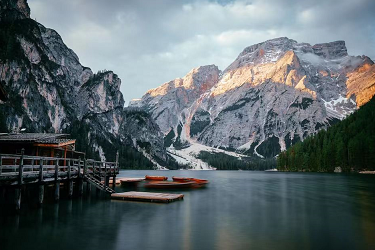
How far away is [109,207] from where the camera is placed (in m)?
31.9

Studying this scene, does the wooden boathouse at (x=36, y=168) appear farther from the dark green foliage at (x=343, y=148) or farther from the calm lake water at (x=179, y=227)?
the dark green foliage at (x=343, y=148)

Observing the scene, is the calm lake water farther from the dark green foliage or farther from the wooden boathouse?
the dark green foliage

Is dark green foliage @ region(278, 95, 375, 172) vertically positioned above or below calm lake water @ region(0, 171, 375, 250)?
above

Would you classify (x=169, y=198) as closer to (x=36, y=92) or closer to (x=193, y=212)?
(x=193, y=212)

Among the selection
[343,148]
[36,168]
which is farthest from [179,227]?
[343,148]

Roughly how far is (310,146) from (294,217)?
162878mm

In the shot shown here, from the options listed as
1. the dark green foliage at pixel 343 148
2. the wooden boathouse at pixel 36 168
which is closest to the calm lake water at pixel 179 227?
the wooden boathouse at pixel 36 168

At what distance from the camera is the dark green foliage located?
449 feet

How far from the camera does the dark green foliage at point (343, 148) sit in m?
137

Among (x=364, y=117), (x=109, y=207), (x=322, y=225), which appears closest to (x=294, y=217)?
(x=322, y=225)

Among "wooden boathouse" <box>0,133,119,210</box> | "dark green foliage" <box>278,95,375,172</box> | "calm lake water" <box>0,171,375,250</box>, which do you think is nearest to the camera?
"calm lake water" <box>0,171,375,250</box>

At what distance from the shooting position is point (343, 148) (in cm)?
14625

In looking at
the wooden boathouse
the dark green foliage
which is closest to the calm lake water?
the wooden boathouse

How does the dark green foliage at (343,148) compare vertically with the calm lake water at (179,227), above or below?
above
